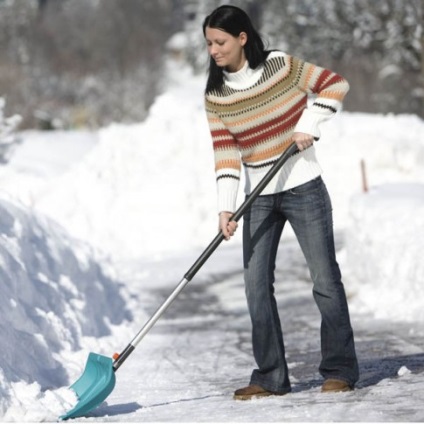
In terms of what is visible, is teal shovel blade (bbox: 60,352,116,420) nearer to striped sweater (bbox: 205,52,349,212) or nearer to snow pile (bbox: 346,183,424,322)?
striped sweater (bbox: 205,52,349,212)

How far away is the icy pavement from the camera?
5.87 meters

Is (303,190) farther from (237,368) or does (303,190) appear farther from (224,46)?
(237,368)

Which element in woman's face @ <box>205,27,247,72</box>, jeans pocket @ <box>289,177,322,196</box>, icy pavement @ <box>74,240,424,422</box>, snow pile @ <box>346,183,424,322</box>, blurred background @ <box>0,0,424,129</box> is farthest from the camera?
blurred background @ <box>0,0,424,129</box>

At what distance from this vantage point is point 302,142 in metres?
6.20

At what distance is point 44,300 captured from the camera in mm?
9086

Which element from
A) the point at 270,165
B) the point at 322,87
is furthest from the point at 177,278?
the point at 322,87

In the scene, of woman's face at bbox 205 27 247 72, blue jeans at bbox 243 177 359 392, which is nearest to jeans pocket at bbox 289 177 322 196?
blue jeans at bbox 243 177 359 392

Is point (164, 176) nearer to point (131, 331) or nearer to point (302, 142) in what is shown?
point (131, 331)

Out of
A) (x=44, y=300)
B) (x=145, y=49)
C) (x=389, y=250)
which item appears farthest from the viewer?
(x=145, y=49)

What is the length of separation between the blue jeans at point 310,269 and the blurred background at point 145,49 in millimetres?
17219

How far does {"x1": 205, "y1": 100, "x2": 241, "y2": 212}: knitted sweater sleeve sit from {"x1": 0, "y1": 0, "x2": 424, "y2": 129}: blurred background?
672 inches

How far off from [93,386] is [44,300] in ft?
9.39

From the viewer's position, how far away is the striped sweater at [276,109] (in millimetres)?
6305

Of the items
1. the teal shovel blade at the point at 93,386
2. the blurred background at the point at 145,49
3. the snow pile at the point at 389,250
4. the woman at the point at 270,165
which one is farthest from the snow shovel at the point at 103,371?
the blurred background at the point at 145,49
